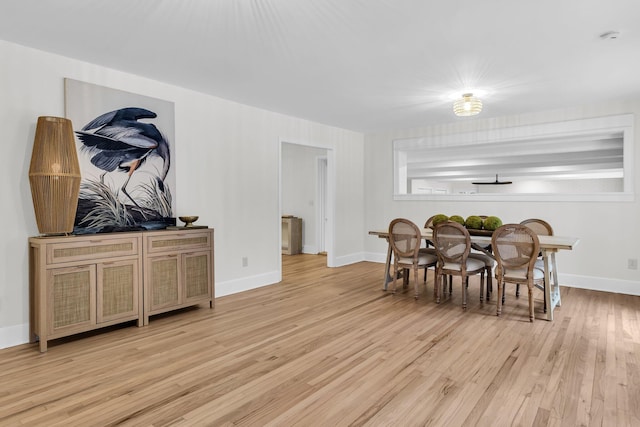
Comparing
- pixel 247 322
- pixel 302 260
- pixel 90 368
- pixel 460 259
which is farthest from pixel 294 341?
pixel 302 260

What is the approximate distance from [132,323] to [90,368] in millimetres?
1006

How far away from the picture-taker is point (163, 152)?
4004 mm

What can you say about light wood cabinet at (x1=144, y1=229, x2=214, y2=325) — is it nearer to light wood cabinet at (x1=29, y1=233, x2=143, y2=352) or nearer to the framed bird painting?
light wood cabinet at (x1=29, y1=233, x2=143, y2=352)

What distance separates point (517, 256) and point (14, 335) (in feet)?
14.5

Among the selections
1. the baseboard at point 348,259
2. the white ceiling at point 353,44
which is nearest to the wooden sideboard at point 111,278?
the white ceiling at point 353,44

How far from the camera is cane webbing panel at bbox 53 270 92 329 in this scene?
2978 millimetres

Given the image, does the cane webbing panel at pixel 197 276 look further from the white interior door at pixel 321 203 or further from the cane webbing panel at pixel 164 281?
the white interior door at pixel 321 203

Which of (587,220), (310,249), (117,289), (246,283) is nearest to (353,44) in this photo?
(117,289)

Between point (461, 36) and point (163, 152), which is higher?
point (461, 36)

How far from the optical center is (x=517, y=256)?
3699 mm

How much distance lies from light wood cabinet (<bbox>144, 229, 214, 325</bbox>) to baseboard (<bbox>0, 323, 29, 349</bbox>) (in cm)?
89

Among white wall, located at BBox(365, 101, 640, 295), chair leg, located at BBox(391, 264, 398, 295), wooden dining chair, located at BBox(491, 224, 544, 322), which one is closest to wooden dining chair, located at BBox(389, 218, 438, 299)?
chair leg, located at BBox(391, 264, 398, 295)

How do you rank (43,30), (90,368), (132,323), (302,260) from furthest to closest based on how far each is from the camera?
(302,260), (132,323), (43,30), (90,368)

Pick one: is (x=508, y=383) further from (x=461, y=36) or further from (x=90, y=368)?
(x=90, y=368)
